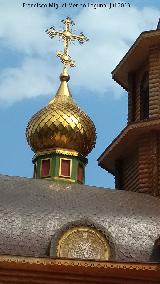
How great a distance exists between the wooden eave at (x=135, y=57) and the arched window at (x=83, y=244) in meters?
6.85

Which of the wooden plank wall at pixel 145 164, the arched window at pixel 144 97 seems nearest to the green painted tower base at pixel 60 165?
the arched window at pixel 144 97

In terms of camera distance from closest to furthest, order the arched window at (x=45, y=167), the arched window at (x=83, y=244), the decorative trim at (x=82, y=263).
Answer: the decorative trim at (x=82, y=263), the arched window at (x=83, y=244), the arched window at (x=45, y=167)

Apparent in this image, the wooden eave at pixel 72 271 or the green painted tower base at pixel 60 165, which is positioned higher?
the green painted tower base at pixel 60 165

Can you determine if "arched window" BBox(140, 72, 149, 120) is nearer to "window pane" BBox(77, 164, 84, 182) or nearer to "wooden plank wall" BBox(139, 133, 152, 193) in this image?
"wooden plank wall" BBox(139, 133, 152, 193)

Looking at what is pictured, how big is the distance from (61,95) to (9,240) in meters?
7.97

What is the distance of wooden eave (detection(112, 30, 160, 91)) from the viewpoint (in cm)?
1805

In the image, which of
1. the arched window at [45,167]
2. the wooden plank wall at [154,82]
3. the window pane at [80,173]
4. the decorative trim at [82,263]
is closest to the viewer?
the decorative trim at [82,263]

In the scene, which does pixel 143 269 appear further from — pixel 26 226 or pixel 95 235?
pixel 26 226

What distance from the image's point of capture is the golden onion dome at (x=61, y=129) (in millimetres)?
18719

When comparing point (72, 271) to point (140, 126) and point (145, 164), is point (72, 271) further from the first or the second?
point (140, 126)

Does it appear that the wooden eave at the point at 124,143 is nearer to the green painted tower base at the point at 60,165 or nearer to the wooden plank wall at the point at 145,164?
the wooden plank wall at the point at 145,164

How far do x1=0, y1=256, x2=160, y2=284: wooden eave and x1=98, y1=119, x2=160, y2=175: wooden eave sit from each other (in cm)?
536

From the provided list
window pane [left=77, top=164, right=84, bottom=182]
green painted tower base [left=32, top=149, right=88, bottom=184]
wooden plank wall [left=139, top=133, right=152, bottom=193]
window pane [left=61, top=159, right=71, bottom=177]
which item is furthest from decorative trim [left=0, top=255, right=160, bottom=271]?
window pane [left=77, top=164, right=84, bottom=182]

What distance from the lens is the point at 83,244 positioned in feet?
42.8
